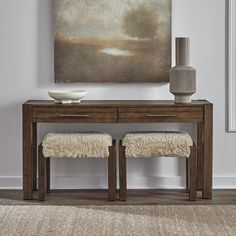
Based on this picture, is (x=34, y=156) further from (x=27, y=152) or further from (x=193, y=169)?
(x=193, y=169)

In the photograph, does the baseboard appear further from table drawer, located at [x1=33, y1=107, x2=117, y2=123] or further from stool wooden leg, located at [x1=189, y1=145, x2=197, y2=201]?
table drawer, located at [x1=33, y1=107, x2=117, y2=123]

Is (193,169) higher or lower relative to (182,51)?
lower

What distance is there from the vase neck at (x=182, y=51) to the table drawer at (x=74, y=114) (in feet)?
1.99

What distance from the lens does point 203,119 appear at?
528 centimetres

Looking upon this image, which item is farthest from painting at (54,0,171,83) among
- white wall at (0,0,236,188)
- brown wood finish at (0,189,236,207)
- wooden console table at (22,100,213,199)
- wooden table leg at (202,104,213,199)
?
brown wood finish at (0,189,236,207)

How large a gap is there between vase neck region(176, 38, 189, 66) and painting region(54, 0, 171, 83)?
229 millimetres

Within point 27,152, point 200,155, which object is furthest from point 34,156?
point 200,155

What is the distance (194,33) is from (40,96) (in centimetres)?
125

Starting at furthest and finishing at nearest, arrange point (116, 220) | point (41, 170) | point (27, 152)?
point (27, 152) → point (41, 170) → point (116, 220)

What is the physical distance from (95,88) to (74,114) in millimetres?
492

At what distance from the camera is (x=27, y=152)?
5309mm

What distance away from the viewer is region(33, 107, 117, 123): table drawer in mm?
5270

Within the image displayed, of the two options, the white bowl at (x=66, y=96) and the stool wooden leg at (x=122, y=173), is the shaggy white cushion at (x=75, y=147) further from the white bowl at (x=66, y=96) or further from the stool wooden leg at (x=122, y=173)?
the white bowl at (x=66, y=96)

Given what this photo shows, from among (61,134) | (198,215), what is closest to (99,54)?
(61,134)
